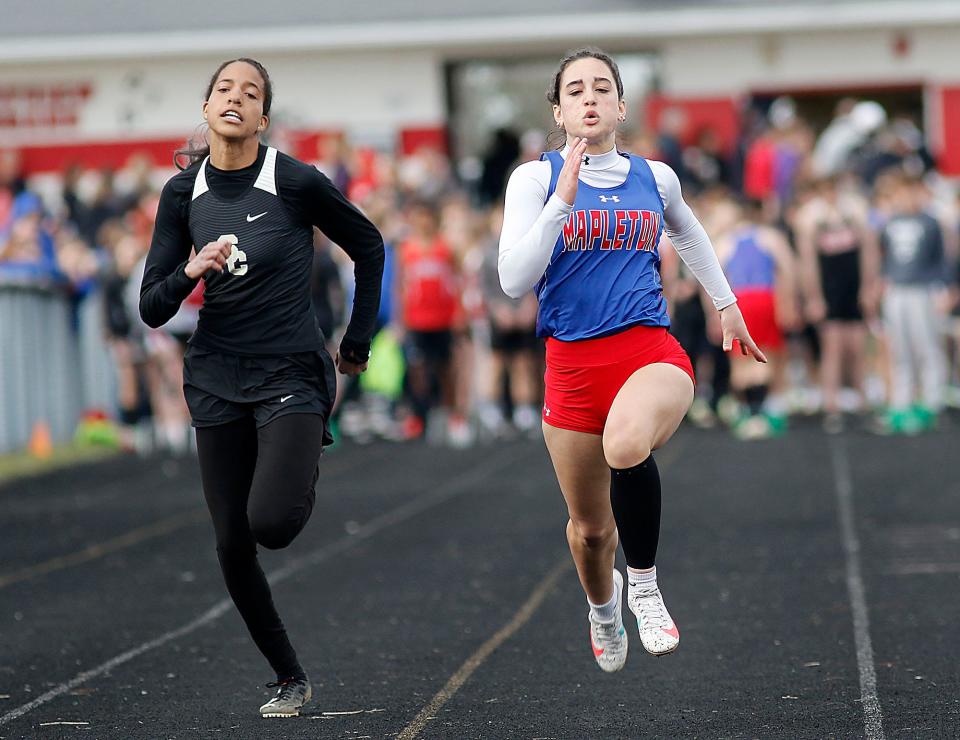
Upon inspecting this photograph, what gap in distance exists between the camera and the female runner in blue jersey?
20.0 ft

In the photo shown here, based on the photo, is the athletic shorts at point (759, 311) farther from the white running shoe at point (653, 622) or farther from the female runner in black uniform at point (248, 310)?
the female runner in black uniform at point (248, 310)

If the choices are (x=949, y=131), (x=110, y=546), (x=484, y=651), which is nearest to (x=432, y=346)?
(x=110, y=546)

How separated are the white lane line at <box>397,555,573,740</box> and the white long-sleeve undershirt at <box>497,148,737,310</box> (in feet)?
4.89

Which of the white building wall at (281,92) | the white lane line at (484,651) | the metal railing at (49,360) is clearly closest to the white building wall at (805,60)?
the white building wall at (281,92)

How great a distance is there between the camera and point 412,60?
1117 inches

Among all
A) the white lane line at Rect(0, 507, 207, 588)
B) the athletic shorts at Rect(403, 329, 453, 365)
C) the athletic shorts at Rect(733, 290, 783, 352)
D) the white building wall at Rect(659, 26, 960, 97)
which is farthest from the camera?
the white building wall at Rect(659, 26, 960, 97)

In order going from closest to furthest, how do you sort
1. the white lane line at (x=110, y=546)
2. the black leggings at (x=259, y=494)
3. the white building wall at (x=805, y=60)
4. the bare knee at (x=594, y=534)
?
the black leggings at (x=259, y=494)
the bare knee at (x=594, y=534)
the white lane line at (x=110, y=546)
the white building wall at (x=805, y=60)

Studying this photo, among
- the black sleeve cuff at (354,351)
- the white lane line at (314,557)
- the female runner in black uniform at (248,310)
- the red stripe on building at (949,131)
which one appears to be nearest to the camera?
the female runner in black uniform at (248,310)

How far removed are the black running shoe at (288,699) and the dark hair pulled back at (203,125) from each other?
1845mm

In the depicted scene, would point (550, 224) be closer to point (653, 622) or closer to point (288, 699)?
point (653, 622)

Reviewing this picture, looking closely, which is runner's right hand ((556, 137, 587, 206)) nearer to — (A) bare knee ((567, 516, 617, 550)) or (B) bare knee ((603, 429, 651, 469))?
(B) bare knee ((603, 429, 651, 469))

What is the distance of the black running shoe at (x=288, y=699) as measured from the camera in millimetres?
6320

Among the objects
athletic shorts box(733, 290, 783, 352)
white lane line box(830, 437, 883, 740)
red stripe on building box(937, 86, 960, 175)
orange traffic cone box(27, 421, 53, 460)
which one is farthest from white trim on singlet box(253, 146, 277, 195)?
red stripe on building box(937, 86, 960, 175)

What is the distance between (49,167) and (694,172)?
11.6m
